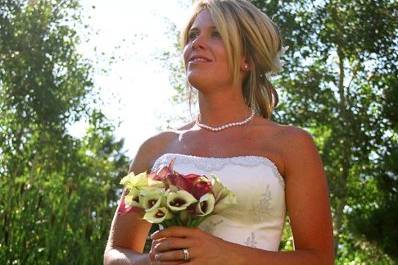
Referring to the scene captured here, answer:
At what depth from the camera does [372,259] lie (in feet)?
67.8

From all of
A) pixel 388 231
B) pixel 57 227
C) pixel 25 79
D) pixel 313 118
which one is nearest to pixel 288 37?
pixel 313 118

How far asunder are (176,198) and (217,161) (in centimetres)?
65

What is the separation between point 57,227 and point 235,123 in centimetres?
480

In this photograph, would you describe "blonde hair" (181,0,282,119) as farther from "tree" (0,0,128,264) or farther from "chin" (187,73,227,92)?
"tree" (0,0,128,264)

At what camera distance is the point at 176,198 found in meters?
3.72

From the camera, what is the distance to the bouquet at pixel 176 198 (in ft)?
12.2

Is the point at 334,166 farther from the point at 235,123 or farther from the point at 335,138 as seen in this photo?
the point at 235,123

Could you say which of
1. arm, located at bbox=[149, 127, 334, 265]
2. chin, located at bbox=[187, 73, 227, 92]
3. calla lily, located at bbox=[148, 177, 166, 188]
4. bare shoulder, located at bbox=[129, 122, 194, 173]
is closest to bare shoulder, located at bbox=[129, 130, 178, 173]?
bare shoulder, located at bbox=[129, 122, 194, 173]

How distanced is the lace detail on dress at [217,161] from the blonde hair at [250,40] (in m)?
0.35

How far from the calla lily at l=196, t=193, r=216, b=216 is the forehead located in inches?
37.5

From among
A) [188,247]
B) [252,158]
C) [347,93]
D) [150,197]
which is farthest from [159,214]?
[347,93]

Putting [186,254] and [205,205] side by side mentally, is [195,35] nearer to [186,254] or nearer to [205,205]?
[205,205]

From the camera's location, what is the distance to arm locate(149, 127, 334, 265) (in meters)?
3.73

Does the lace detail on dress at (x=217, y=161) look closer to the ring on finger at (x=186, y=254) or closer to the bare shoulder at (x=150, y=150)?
the bare shoulder at (x=150, y=150)
